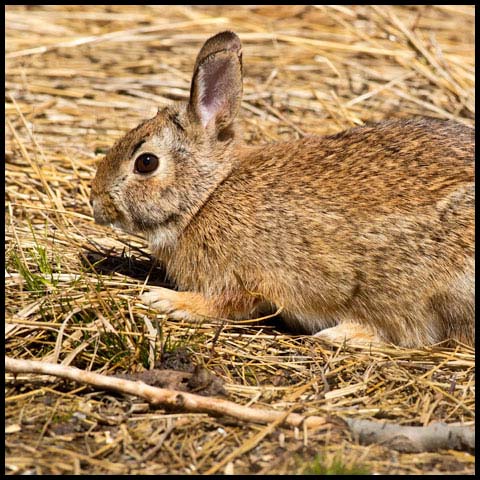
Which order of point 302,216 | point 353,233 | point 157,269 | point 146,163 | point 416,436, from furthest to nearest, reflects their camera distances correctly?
point 157,269 → point 146,163 → point 302,216 → point 353,233 → point 416,436

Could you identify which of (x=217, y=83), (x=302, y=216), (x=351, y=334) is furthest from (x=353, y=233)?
(x=217, y=83)

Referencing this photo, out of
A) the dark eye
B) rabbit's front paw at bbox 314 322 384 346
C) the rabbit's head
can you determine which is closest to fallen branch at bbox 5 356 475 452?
rabbit's front paw at bbox 314 322 384 346

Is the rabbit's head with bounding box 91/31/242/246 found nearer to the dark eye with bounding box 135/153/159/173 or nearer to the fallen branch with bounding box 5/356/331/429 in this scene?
the dark eye with bounding box 135/153/159/173

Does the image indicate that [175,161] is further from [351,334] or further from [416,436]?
[416,436]

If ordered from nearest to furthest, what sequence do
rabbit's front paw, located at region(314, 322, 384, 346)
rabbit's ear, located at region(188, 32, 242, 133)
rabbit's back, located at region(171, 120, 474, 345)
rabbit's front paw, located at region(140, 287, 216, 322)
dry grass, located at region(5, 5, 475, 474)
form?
dry grass, located at region(5, 5, 475, 474) < rabbit's back, located at region(171, 120, 474, 345) < rabbit's front paw, located at region(314, 322, 384, 346) < rabbit's front paw, located at region(140, 287, 216, 322) < rabbit's ear, located at region(188, 32, 242, 133)

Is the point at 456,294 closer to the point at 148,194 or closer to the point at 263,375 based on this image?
the point at 263,375

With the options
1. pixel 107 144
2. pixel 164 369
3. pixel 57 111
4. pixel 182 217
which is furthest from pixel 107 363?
pixel 57 111

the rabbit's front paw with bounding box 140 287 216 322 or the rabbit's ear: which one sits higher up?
the rabbit's ear

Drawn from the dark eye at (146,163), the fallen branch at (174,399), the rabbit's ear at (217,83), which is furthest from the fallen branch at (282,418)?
the rabbit's ear at (217,83)
